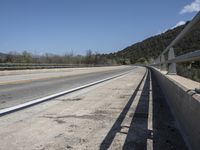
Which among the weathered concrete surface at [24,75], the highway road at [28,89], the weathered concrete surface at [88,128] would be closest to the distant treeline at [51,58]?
the weathered concrete surface at [24,75]

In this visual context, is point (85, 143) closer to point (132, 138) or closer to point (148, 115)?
point (132, 138)

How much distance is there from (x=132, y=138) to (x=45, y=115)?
2480 millimetres

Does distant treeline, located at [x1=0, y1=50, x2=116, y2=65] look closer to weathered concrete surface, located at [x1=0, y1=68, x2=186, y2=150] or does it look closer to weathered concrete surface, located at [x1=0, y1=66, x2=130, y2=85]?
weathered concrete surface, located at [x1=0, y1=66, x2=130, y2=85]

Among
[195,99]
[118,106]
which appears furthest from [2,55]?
[195,99]

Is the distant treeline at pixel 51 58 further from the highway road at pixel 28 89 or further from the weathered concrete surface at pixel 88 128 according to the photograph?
the weathered concrete surface at pixel 88 128

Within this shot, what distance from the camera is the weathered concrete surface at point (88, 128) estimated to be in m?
4.82

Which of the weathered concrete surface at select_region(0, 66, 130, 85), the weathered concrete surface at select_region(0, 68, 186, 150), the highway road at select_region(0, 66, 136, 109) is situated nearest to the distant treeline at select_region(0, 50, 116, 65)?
the weathered concrete surface at select_region(0, 66, 130, 85)

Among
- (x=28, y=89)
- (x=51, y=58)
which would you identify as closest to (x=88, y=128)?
(x=28, y=89)

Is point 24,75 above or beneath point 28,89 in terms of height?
beneath

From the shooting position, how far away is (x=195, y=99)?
4.08m

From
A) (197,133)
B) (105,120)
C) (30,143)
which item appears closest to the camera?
(197,133)

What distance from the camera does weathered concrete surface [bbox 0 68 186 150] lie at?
4816 millimetres

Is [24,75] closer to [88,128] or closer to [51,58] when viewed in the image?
[88,128]

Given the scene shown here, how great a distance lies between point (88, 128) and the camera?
5848 millimetres
